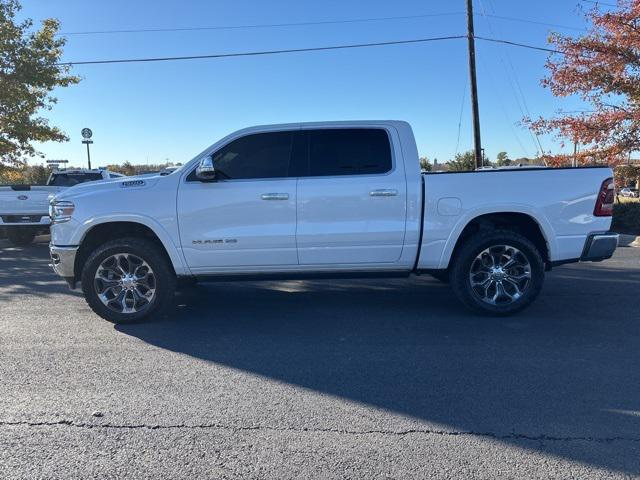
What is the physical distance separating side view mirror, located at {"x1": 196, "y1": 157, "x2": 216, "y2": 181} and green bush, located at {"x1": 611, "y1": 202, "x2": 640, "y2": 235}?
453 inches

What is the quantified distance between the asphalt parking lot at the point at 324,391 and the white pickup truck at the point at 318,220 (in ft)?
1.64

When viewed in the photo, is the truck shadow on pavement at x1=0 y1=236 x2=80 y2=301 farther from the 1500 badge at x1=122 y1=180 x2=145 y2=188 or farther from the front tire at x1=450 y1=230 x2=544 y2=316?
the front tire at x1=450 y1=230 x2=544 y2=316

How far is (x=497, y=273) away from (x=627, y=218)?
31.8 feet

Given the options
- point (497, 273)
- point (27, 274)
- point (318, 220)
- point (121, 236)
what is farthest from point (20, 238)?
point (497, 273)

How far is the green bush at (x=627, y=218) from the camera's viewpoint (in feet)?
42.6

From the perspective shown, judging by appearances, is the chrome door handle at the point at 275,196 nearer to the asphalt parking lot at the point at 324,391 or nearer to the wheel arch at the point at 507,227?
the asphalt parking lot at the point at 324,391

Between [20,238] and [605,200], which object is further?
[20,238]

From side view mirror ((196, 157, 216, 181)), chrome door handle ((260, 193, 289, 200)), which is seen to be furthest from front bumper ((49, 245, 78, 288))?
chrome door handle ((260, 193, 289, 200))

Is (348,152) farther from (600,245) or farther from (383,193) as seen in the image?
(600,245)

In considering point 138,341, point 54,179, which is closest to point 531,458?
point 138,341

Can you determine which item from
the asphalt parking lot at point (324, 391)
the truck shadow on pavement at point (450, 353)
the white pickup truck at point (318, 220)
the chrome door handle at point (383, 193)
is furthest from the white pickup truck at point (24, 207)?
the chrome door handle at point (383, 193)

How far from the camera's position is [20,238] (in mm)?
12180

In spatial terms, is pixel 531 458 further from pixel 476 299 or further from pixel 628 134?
pixel 628 134

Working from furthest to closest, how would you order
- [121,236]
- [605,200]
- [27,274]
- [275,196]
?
1. [27,274]
2. [121,236]
3. [605,200]
4. [275,196]
